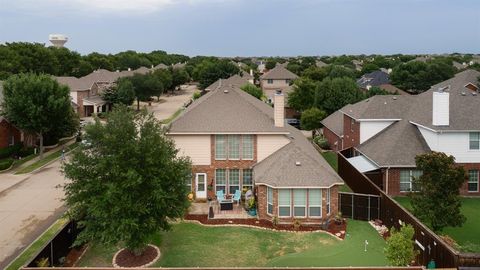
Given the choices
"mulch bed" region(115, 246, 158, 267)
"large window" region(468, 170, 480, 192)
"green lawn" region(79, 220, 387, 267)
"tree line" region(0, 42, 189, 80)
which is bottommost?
"mulch bed" region(115, 246, 158, 267)

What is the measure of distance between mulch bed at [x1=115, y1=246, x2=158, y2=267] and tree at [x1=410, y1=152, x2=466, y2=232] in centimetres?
1166

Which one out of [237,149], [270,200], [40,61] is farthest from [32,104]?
[40,61]

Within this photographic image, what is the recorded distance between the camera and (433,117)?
99.8 ft

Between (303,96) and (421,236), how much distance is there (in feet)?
150

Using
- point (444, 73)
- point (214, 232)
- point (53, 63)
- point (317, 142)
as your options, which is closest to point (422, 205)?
point (214, 232)

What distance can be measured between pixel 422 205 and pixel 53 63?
328 ft

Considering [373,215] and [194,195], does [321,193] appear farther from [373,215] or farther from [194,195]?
[194,195]

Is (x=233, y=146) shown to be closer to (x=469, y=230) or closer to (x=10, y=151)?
(x=469, y=230)

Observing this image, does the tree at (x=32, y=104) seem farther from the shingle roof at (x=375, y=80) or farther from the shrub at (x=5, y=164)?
the shingle roof at (x=375, y=80)

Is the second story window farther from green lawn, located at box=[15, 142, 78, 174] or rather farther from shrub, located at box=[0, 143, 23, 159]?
shrub, located at box=[0, 143, 23, 159]

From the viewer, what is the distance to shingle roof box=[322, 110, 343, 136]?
44.1 m

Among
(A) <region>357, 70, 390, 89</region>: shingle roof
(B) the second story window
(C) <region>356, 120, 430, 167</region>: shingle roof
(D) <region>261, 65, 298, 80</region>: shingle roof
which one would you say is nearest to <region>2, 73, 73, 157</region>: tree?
(B) the second story window

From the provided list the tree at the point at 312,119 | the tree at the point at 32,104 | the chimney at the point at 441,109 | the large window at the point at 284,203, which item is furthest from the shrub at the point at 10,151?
the chimney at the point at 441,109

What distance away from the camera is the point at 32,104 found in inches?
1602
